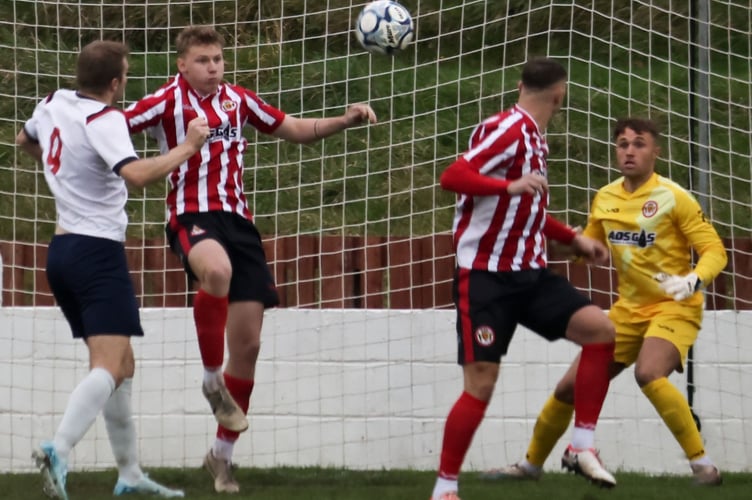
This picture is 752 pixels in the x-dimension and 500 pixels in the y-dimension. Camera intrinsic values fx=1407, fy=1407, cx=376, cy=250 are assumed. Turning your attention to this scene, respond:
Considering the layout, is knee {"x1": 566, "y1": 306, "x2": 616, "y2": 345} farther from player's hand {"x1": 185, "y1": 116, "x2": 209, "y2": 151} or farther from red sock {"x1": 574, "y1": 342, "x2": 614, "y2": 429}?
player's hand {"x1": 185, "y1": 116, "x2": 209, "y2": 151}

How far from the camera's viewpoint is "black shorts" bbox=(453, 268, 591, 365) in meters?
5.77

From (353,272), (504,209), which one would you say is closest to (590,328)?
(504,209)

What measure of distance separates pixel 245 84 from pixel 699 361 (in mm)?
4288

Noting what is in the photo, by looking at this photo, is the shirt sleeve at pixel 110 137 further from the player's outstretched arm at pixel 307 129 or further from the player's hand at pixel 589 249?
the player's hand at pixel 589 249

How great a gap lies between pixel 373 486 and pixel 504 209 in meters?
1.65

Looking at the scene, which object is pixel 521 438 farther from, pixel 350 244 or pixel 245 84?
pixel 245 84

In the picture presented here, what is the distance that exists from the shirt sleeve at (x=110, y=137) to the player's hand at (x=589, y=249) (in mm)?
1957

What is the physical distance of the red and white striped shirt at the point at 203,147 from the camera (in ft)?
21.0

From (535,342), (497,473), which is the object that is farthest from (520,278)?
(535,342)

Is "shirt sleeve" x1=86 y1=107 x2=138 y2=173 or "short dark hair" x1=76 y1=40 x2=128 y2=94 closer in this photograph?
"shirt sleeve" x1=86 y1=107 x2=138 y2=173

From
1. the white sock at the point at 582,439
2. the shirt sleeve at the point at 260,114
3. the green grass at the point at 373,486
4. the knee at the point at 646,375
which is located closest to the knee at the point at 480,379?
the white sock at the point at 582,439

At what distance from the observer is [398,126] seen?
442 inches

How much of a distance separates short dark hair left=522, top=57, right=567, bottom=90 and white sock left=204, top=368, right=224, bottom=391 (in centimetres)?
187

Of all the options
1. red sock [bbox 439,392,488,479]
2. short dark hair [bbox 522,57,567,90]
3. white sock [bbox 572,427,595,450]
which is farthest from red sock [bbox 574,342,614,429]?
short dark hair [bbox 522,57,567,90]
